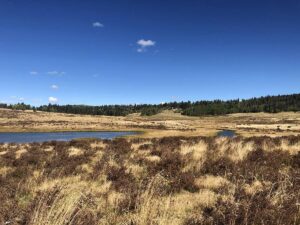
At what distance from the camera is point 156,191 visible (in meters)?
7.74

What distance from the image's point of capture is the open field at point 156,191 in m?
5.52

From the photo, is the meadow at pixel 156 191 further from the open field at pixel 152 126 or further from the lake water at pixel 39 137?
the lake water at pixel 39 137

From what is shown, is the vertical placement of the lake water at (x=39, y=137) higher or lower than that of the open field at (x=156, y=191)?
lower

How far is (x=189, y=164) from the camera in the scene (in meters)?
11.8

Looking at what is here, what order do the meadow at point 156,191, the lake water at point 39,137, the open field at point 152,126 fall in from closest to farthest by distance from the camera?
the meadow at point 156,191 → the lake water at point 39,137 → the open field at point 152,126

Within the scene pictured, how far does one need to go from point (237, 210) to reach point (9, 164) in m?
11.0

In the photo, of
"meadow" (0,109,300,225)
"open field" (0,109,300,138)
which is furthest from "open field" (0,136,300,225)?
"open field" (0,109,300,138)

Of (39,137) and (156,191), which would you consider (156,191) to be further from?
(39,137)

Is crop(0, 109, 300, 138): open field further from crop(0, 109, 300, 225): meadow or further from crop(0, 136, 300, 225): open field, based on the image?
crop(0, 136, 300, 225): open field

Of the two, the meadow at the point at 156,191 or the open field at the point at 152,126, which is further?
the open field at the point at 152,126

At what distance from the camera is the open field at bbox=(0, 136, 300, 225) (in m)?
5.52

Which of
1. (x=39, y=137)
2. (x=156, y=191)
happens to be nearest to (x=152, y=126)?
(x=39, y=137)

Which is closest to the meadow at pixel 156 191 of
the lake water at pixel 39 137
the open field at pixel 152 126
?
the open field at pixel 152 126

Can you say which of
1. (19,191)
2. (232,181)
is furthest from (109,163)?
(232,181)
